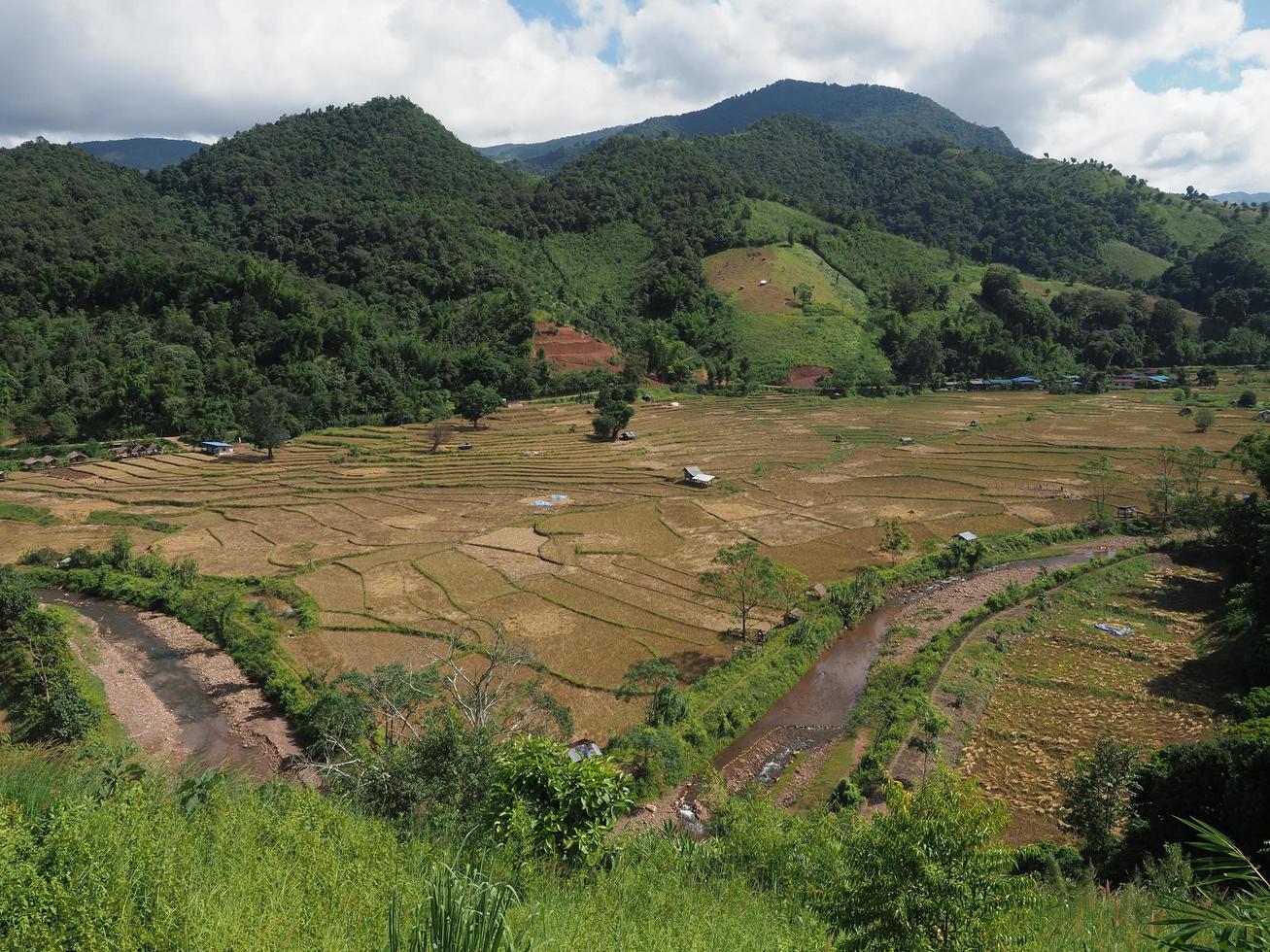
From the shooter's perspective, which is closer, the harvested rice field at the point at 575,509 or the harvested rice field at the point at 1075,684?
the harvested rice field at the point at 1075,684

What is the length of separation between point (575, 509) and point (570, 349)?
49.7m

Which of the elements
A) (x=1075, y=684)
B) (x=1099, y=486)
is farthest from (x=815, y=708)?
(x=1099, y=486)

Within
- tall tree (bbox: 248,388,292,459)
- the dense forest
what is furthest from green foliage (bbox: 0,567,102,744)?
the dense forest

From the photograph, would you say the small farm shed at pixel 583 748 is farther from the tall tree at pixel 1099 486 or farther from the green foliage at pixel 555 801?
Answer: the tall tree at pixel 1099 486

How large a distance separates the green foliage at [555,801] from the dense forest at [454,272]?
58408 millimetres

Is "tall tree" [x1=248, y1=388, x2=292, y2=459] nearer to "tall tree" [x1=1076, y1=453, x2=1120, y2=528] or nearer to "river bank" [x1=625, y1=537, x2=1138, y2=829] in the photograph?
"river bank" [x1=625, y1=537, x2=1138, y2=829]

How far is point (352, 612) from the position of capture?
1094 inches

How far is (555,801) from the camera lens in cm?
1027

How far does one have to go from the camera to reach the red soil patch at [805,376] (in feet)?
284

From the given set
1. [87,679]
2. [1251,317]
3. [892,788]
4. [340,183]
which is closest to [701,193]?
[340,183]

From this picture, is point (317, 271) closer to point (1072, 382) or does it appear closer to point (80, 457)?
point (80, 457)

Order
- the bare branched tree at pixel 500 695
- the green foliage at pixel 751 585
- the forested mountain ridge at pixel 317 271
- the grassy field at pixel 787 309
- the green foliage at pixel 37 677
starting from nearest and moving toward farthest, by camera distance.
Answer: the bare branched tree at pixel 500 695 < the green foliage at pixel 37 677 < the green foliage at pixel 751 585 < the forested mountain ridge at pixel 317 271 < the grassy field at pixel 787 309

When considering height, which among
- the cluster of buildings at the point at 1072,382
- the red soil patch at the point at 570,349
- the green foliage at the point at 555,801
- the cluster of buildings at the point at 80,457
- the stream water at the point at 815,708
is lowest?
the stream water at the point at 815,708

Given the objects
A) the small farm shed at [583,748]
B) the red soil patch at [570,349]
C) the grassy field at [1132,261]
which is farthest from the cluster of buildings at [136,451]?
the grassy field at [1132,261]
